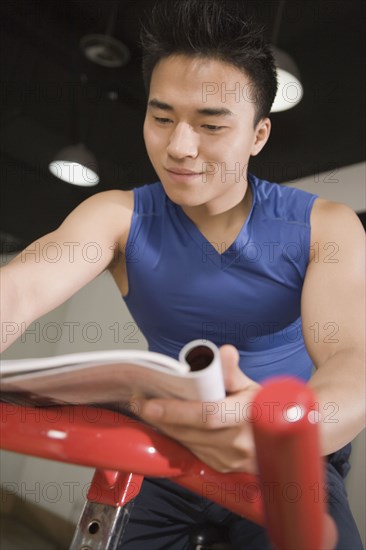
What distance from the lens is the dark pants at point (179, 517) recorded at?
98cm

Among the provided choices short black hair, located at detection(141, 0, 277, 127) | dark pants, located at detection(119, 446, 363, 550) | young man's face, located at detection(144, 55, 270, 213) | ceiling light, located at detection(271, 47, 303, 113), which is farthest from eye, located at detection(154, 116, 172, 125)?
ceiling light, located at detection(271, 47, 303, 113)

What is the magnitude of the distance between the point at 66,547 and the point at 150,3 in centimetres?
339

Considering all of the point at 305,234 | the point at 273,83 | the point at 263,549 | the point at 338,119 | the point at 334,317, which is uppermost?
the point at 338,119

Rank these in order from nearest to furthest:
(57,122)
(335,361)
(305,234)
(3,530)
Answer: (335,361) < (305,234) < (57,122) < (3,530)

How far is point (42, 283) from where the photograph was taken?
101 centimetres

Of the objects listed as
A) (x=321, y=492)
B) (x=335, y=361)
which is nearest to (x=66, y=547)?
(x=335, y=361)

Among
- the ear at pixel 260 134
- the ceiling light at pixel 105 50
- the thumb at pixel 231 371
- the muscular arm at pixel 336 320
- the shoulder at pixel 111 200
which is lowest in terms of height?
the thumb at pixel 231 371

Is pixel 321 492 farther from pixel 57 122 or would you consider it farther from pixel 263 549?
pixel 57 122

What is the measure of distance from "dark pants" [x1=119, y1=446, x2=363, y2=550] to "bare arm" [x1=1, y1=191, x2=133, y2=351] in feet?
1.26

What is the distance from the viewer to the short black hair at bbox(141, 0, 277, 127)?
1200 mm

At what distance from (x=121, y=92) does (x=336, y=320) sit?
275 centimetres

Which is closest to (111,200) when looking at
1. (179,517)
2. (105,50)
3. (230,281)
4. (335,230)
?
(230,281)

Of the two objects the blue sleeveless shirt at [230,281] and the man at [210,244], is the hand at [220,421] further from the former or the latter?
the blue sleeveless shirt at [230,281]

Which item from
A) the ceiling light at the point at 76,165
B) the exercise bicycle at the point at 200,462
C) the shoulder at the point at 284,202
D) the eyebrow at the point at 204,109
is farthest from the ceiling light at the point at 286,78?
the exercise bicycle at the point at 200,462
